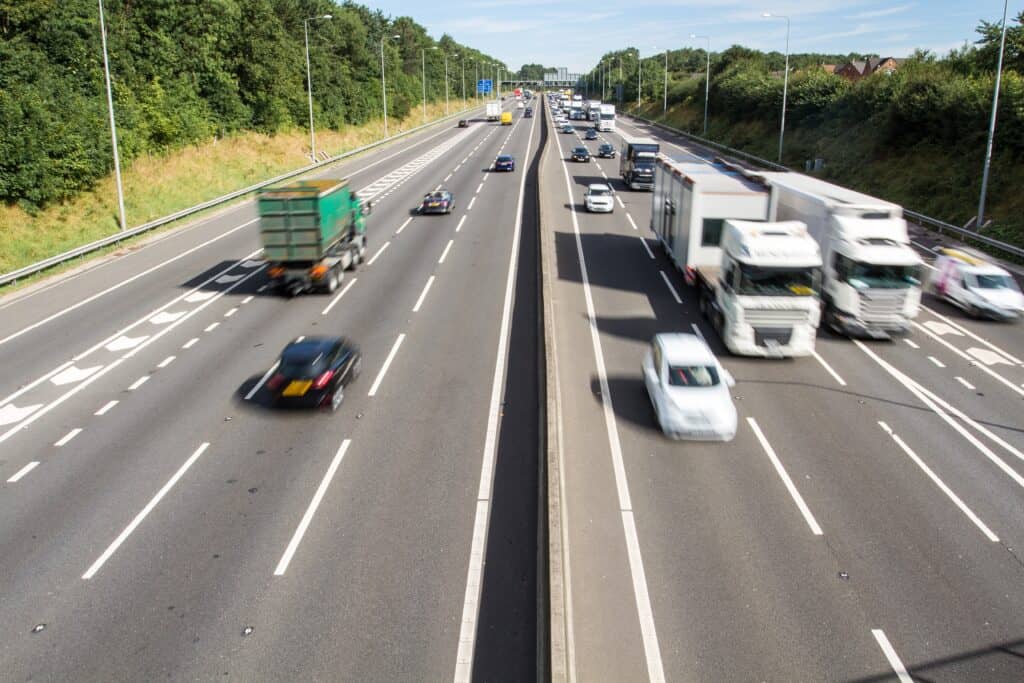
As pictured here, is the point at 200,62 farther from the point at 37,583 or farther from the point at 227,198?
the point at 37,583

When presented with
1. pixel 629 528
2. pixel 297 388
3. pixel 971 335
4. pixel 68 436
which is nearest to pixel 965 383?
pixel 971 335

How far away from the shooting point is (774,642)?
10.7 m

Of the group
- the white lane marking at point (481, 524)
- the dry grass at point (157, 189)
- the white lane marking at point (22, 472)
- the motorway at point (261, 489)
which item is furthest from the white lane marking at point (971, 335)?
the dry grass at point (157, 189)

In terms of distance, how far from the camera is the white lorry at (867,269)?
22.0 m

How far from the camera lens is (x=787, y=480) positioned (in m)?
15.1

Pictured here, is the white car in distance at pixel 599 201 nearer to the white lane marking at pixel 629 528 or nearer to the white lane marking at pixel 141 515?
the white lane marking at pixel 629 528

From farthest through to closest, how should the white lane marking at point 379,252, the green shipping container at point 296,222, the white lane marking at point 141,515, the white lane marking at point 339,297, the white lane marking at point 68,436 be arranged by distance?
the white lane marking at point 379,252, the white lane marking at point 339,297, the green shipping container at point 296,222, the white lane marking at point 68,436, the white lane marking at point 141,515

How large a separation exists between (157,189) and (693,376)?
129 ft

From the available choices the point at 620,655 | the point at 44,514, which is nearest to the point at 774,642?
the point at 620,655

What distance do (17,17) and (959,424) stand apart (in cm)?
5150

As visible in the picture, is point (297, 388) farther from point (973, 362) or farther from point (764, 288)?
point (973, 362)

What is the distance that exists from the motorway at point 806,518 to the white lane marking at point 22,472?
11135mm

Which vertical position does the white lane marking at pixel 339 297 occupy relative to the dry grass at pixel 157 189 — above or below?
below

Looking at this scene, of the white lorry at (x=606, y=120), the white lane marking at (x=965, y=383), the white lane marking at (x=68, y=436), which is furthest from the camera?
the white lorry at (x=606, y=120)
